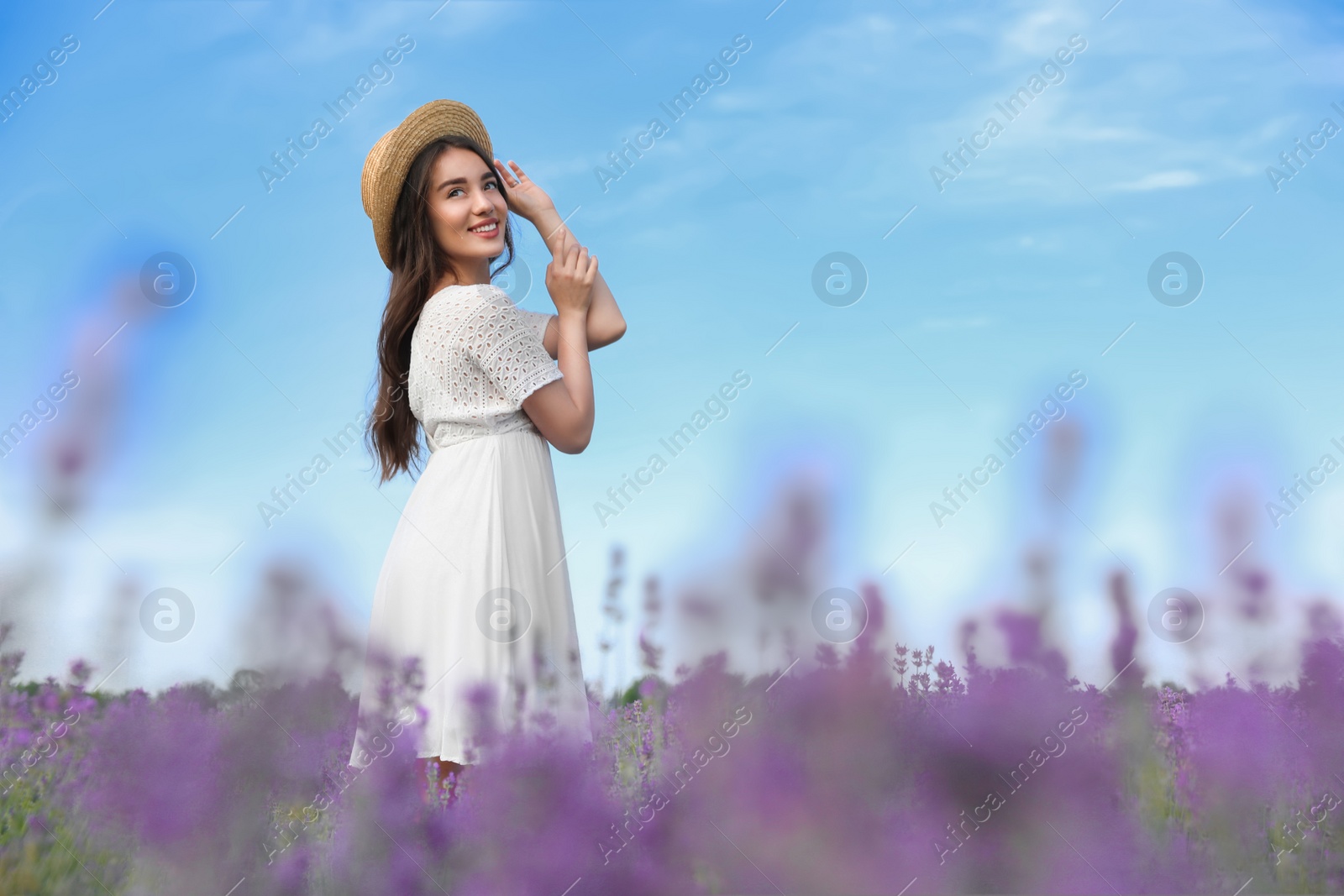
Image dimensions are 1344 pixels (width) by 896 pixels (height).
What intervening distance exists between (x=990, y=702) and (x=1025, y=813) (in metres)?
0.26

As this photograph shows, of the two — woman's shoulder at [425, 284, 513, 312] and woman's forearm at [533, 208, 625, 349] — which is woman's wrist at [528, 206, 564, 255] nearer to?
woman's forearm at [533, 208, 625, 349]

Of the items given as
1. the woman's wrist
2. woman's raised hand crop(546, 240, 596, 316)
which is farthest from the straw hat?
woman's raised hand crop(546, 240, 596, 316)

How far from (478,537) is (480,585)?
0.43ft

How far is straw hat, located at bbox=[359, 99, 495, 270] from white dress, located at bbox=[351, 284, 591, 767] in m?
0.41

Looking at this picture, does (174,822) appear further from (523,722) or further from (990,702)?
(990,702)

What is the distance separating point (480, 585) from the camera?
3.21 meters

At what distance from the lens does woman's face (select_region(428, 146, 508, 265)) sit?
11.7 feet

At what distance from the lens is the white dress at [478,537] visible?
3131mm

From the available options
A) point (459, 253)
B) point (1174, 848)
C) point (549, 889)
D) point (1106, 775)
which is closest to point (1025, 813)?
point (1106, 775)

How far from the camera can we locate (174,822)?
252 cm

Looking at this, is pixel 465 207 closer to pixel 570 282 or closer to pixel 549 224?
pixel 549 224

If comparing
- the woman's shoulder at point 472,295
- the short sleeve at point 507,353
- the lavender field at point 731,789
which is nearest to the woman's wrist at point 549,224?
the woman's shoulder at point 472,295

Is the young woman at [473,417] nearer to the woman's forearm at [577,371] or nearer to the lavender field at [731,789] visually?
the woman's forearm at [577,371]

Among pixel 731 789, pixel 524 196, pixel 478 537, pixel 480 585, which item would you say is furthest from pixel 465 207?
pixel 731 789
